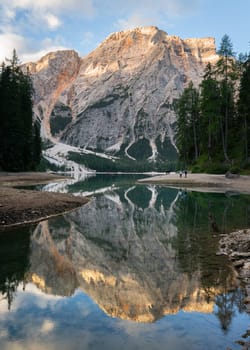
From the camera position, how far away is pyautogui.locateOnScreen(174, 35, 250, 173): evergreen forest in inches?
2443

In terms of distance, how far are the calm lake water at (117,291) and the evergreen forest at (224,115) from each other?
45.5 m

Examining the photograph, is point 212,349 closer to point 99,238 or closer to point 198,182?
point 99,238

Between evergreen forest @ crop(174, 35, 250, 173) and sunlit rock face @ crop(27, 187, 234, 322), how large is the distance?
42.6 m

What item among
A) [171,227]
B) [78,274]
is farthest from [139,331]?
[171,227]

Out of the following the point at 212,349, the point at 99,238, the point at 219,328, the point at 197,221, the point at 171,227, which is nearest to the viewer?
the point at 212,349

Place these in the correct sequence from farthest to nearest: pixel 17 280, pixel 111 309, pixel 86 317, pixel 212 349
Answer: pixel 17 280
pixel 111 309
pixel 86 317
pixel 212 349

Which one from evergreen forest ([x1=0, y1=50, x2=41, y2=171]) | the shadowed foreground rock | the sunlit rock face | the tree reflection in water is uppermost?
evergreen forest ([x1=0, y1=50, x2=41, y2=171])

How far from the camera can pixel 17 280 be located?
41.0 feet

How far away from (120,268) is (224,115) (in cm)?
6397

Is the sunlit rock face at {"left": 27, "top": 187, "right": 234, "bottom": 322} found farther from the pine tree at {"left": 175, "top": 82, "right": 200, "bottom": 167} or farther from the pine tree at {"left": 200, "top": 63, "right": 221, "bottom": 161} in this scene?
the pine tree at {"left": 175, "top": 82, "right": 200, "bottom": 167}

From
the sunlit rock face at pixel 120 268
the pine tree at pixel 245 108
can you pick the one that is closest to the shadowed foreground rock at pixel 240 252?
the sunlit rock face at pixel 120 268

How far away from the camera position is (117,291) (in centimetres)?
1151

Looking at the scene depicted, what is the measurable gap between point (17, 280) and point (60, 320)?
3993 mm

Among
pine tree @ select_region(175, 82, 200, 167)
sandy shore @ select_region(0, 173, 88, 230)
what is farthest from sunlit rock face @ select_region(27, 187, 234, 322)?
pine tree @ select_region(175, 82, 200, 167)
